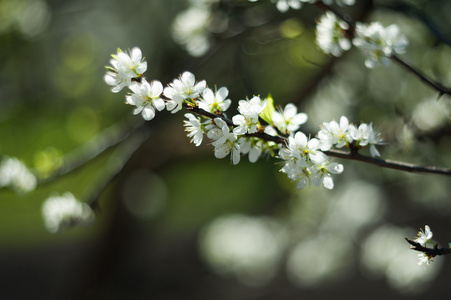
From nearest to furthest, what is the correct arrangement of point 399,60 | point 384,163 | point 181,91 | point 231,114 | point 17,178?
1. point 181,91
2. point 384,163
3. point 399,60
4. point 17,178
5. point 231,114

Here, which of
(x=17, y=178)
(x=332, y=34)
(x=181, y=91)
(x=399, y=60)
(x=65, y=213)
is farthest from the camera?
(x=17, y=178)

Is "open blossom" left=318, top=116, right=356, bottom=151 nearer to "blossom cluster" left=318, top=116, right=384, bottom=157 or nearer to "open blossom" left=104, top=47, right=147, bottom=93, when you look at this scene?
"blossom cluster" left=318, top=116, right=384, bottom=157

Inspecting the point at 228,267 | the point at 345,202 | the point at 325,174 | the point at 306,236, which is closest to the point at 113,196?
the point at 228,267

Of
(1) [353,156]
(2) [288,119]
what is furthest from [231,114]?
(1) [353,156]

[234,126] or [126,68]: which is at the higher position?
[126,68]

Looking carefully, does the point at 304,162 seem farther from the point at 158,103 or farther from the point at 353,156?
the point at 158,103

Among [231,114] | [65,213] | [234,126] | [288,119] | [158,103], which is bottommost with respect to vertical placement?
[231,114]

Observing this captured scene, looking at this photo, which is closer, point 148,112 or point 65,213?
point 148,112
